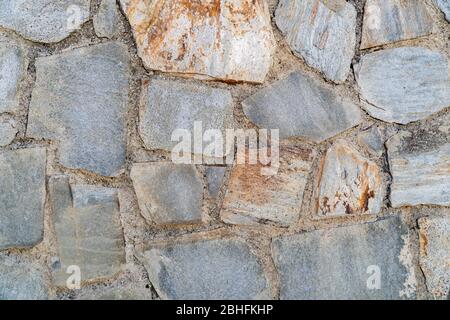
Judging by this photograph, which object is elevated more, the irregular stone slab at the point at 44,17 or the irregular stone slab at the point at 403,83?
the irregular stone slab at the point at 44,17

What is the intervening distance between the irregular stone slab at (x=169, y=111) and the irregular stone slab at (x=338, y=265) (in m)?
0.31

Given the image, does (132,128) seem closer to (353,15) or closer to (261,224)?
(261,224)

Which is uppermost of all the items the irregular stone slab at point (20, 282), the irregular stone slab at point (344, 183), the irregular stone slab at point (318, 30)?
the irregular stone slab at point (318, 30)

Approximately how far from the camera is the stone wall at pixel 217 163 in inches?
49.1

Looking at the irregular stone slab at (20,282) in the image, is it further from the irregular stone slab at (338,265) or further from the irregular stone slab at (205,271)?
the irregular stone slab at (338,265)

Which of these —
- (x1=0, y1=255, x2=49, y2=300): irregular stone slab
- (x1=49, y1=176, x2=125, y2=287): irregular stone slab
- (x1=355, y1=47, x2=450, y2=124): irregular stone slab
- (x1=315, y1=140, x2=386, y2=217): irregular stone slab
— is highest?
(x1=355, y1=47, x2=450, y2=124): irregular stone slab

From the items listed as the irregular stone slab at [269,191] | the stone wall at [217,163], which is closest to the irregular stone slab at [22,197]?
the stone wall at [217,163]

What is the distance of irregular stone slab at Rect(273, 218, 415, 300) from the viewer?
51.1 inches

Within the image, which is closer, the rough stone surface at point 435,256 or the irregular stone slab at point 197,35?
the irregular stone slab at point 197,35

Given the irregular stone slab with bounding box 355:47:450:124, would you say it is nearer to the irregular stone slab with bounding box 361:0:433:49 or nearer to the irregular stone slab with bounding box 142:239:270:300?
the irregular stone slab with bounding box 361:0:433:49

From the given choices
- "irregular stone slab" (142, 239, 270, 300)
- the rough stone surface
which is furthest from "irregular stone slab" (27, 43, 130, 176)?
the rough stone surface

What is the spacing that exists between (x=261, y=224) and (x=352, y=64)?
42 centimetres

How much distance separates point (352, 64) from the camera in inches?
52.2

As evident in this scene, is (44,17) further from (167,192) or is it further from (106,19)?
(167,192)
